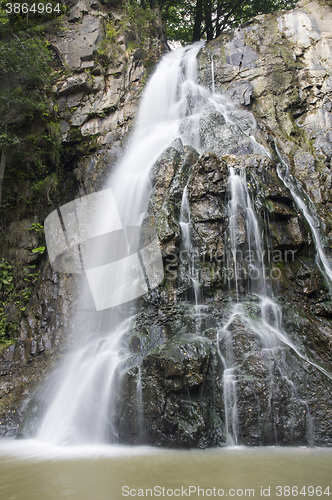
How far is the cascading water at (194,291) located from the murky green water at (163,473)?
68 cm

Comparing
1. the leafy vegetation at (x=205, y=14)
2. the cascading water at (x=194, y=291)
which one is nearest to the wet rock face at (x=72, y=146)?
the cascading water at (x=194, y=291)

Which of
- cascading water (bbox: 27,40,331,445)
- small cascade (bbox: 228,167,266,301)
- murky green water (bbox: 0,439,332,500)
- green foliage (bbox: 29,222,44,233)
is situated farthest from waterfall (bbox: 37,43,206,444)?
small cascade (bbox: 228,167,266,301)

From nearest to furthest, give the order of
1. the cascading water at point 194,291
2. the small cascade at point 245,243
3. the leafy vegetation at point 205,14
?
the cascading water at point 194,291, the small cascade at point 245,243, the leafy vegetation at point 205,14

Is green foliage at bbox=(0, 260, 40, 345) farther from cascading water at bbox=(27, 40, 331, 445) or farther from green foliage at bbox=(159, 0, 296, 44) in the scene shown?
green foliage at bbox=(159, 0, 296, 44)

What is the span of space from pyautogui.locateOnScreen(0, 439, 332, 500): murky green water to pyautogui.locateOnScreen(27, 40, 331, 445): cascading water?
68 centimetres

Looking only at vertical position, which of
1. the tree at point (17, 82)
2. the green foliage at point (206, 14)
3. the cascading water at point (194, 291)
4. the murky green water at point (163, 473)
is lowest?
the murky green water at point (163, 473)

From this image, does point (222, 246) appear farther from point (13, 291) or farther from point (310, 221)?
point (13, 291)

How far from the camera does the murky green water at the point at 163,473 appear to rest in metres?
2.93

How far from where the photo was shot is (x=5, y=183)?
10.0 meters

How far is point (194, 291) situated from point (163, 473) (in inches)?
143

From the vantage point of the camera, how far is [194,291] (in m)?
6.65

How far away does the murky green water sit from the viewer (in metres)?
2.93

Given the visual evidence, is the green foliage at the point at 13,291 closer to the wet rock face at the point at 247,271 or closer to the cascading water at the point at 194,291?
the cascading water at the point at 194,291

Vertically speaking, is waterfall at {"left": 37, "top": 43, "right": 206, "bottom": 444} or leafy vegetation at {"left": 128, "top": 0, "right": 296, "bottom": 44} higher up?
leafy vegetation at {"left": 128, "top": 0, "right": 296, "bottom": 44}
